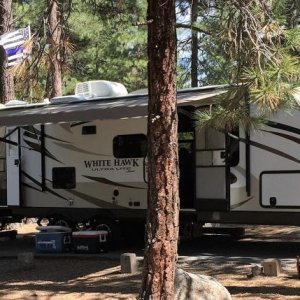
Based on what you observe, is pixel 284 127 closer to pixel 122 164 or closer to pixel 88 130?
pixel 122 164

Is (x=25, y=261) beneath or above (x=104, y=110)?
beneath

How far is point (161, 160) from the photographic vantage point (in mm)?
5246

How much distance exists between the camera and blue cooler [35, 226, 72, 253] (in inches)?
436

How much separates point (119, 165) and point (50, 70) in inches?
177

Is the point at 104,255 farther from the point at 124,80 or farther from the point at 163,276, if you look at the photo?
the point at 124,80

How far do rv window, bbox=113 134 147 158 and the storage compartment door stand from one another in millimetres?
2310

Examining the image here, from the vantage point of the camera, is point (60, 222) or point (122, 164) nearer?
point (122, 164)

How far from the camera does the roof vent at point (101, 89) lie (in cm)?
1183

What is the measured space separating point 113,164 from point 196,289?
5236 millimetres

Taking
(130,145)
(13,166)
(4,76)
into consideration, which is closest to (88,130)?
(130,145)

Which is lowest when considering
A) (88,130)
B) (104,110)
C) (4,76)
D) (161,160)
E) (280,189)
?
(280,189)

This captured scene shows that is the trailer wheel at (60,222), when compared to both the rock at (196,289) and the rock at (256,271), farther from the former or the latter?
the rock at (196,289)

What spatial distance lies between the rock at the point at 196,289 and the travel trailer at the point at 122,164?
9.79 feet

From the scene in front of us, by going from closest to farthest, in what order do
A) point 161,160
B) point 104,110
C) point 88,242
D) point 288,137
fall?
1. point 161,160
2. point 104,110
3. point 288,137
4. point 88,242
